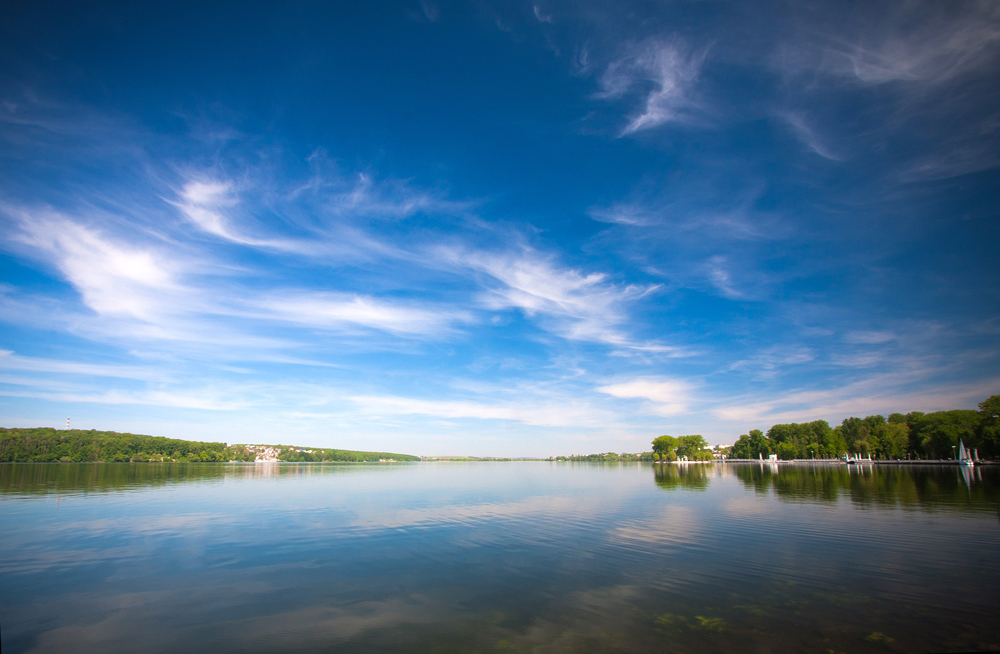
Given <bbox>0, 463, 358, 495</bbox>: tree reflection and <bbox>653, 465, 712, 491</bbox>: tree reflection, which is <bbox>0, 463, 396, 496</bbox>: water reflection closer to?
<bbox>0, 463, 358, 495</bbox>: tree reflection

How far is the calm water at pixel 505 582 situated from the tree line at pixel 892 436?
334 feet

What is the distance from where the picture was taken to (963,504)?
36.5 meters

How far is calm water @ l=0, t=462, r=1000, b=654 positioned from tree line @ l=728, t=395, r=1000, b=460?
102 metres

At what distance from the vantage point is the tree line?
100938mm

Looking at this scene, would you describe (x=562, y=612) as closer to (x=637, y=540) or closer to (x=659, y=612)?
(x=659, y=612)

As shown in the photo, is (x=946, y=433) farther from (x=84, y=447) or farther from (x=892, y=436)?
(x=84, y=447)

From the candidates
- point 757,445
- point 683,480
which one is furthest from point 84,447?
point 757,445

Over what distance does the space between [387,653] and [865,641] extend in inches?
519

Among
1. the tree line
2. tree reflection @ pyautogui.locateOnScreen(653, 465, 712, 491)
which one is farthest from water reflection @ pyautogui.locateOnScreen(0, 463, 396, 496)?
the tree line

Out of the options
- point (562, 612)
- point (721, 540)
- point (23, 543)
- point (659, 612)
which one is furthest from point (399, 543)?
point (23, 543)

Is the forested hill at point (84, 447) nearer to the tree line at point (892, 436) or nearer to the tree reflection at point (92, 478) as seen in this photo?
the tree reflection at point (92, 478)

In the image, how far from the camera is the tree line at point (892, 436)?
101 meters

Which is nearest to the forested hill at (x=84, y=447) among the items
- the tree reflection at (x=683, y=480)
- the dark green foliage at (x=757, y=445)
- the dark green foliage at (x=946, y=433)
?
the tree reflection at (x=683, y=480)

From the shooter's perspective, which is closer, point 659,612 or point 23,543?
point 659,612
